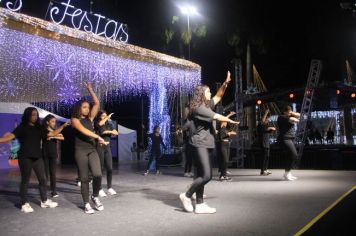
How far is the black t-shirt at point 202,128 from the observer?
5.40 m

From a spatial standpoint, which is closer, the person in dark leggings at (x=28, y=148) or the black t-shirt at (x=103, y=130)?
the person in dark leggings at (x=28, y=148)

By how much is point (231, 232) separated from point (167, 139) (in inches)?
715

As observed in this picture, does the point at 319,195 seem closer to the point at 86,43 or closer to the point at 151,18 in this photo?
the point at 86,43

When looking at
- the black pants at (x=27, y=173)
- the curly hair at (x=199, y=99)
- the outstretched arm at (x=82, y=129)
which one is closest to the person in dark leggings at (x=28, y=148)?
the black pants at (x=27, y=173)

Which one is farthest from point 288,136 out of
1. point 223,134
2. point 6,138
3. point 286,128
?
point 6,138

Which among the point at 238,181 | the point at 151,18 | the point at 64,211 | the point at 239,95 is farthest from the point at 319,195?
the point at 151,18

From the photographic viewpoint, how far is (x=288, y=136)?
31.0 feet

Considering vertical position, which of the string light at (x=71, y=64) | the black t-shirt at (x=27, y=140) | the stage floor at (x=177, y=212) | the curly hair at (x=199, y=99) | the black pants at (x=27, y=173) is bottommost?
the stage floor at (x=177, y=212)

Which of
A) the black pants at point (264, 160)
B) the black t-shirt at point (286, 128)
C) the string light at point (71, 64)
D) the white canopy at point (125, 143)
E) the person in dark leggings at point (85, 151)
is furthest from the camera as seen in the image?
the white canopy at point (125, 143)

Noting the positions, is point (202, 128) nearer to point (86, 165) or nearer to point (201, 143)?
point (201, 143)

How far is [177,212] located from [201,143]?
41.7 inches

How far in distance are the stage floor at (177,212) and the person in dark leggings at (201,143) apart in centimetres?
20

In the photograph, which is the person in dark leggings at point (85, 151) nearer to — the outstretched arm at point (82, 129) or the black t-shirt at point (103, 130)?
the outstretched arm at point (82, 129)

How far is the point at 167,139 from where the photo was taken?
22.4 m
